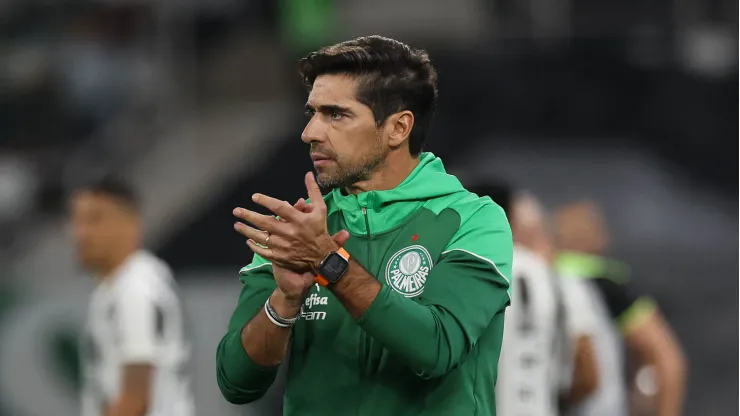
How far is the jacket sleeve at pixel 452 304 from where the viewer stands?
2.51 metres

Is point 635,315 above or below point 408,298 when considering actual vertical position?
below

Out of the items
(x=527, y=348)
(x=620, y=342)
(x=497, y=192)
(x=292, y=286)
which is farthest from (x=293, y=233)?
(x=620, y=342)

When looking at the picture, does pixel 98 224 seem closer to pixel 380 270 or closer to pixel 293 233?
pixel 380 270

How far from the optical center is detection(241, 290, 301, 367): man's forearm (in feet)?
8.54

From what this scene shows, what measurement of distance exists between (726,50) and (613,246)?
1.93 m

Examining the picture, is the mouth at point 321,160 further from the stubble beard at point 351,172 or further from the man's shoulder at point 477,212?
the man's shoulder at point 477,212

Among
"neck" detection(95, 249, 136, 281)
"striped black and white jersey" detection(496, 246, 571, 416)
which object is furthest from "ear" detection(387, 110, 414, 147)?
"neck" detection(95, 249, 136, 281)

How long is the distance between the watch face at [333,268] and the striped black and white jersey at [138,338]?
307 centimetres

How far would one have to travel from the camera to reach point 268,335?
8.68 ft

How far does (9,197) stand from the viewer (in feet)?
35.5

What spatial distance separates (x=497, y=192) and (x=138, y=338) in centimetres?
162

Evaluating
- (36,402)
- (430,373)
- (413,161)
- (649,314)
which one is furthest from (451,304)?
(36,402)

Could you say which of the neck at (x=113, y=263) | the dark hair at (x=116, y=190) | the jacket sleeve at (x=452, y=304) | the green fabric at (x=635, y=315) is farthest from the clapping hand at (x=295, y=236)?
the green fabric at (x=635, y=315)

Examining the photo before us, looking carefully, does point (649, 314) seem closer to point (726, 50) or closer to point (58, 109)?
point (726, 50)
